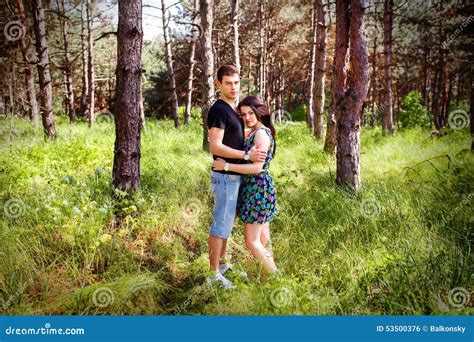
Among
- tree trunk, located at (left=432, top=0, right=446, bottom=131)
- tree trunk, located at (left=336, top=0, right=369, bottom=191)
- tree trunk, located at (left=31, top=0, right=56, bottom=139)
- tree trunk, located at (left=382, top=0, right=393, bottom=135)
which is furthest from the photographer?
tree trunk, located at (left=432, top=0, right=446, bottom=131)

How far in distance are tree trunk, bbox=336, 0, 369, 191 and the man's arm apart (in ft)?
8.10

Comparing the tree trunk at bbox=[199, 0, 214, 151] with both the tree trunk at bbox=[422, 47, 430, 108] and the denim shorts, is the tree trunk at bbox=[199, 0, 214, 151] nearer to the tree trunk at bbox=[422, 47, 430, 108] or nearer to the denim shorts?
the denim shorts

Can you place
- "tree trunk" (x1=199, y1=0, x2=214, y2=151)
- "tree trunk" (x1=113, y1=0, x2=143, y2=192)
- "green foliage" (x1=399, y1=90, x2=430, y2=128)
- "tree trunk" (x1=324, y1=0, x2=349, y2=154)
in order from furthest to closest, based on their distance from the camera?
"green foliage" (x1=399, y1=90, x2=430, y2=128) → "tree trunk" (x1=199, y1=0, x2=214, y2=151) → "tree trunk" (x1=324, y1=0, x2=349, y2=154) → "tree trunk" (x1=113, y1=0, x2=143, y2=192)

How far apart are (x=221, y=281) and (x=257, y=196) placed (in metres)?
0.88

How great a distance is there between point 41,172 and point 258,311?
446 cm

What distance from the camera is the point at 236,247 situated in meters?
4.39

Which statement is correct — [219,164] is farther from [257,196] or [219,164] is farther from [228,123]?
[257,196]

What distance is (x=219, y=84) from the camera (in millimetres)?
3439

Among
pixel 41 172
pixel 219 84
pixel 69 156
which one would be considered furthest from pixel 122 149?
pixel 69 156

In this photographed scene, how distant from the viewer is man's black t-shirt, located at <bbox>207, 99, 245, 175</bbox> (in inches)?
128

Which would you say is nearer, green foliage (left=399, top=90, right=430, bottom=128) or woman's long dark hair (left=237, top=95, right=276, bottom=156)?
woman's long dark hair (left=237, top=95, right=276, bottom=156)

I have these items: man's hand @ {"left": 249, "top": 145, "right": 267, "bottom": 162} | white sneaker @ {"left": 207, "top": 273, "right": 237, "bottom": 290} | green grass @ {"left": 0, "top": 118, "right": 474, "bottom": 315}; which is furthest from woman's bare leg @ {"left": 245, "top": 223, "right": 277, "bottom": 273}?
man's hand @ {"left": 249, "top": 145, "right": 267, "bottom": 162}

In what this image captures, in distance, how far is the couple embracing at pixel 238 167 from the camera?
128 inches

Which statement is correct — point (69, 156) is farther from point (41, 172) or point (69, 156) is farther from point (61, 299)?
point (61, 299)
